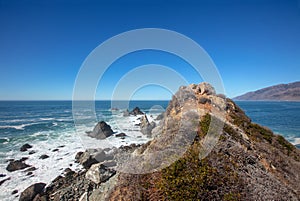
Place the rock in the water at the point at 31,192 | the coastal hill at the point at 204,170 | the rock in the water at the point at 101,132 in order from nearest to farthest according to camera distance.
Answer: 1. the coastal hill at the point at 204,170
2. the rock in the water at the point at 31,192
3. the rock in the water at the point at 101,132

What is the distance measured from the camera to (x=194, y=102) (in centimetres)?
1452

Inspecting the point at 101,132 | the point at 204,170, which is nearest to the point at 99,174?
the point at 204,170

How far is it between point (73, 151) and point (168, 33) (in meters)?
18.5

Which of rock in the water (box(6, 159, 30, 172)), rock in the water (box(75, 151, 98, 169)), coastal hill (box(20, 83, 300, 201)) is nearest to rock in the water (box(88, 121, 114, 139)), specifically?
rock in the water (box(75, 151, 98, 169))

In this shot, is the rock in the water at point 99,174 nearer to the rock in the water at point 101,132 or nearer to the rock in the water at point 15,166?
the rock in the water at point 15,166

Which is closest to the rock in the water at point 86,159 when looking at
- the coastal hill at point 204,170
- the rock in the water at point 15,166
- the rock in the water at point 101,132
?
the rock in the water at point 15,166

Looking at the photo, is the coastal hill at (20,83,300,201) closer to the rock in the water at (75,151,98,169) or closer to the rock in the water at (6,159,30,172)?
the rock in the water at (75,151,98,169)

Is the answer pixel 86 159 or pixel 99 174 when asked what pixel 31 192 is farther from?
pixel 86 159

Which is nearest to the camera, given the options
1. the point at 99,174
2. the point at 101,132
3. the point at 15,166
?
the point at 99,174

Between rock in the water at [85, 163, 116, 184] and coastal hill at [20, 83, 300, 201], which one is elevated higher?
coastal hill at [20, 83, 300, 201]

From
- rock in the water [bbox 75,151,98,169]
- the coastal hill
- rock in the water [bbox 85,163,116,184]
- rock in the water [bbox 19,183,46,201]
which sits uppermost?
the coastal hill

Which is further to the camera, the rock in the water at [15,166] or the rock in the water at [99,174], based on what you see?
the rock in the water at [15,166]

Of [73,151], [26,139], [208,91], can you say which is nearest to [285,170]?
[208,91]

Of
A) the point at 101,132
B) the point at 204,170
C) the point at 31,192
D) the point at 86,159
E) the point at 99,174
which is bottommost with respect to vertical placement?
the point at 31,192
